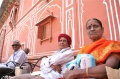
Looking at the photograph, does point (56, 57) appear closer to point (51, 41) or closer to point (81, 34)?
point (81, 34)

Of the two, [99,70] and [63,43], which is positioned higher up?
[63,43]

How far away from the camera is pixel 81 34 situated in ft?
9.99

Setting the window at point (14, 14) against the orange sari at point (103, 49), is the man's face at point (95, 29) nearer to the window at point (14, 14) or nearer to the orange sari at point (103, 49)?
the orange sari at point (103, 49)

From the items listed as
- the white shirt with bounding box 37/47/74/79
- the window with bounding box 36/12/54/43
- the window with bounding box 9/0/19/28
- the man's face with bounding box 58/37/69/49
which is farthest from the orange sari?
the window with bounding box 9/0/19/28

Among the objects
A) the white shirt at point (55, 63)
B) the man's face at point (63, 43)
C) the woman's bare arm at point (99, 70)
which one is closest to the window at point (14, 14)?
the man's face at point (63, 43)

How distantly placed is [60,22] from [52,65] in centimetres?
226

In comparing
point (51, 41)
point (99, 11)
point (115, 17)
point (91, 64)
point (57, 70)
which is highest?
point (99, 11)

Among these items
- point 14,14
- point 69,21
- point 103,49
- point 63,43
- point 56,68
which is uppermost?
point 14,14

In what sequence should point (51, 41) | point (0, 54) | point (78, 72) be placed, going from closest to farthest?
point (78, 72) < point (51, 41) < point (0, 54)

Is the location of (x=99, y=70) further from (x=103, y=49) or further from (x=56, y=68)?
(x=56, y=68)

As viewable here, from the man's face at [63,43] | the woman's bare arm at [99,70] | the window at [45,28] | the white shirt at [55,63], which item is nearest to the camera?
the woman's bare arm at [99,70]

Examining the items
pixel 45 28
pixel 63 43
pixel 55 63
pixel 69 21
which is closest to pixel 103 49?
pixel 55 63

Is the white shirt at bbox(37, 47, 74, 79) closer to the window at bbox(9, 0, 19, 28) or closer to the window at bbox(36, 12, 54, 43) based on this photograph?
the window at bbox(36, 12, 54, 43)

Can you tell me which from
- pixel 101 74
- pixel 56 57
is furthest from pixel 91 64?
pixel 56 57
